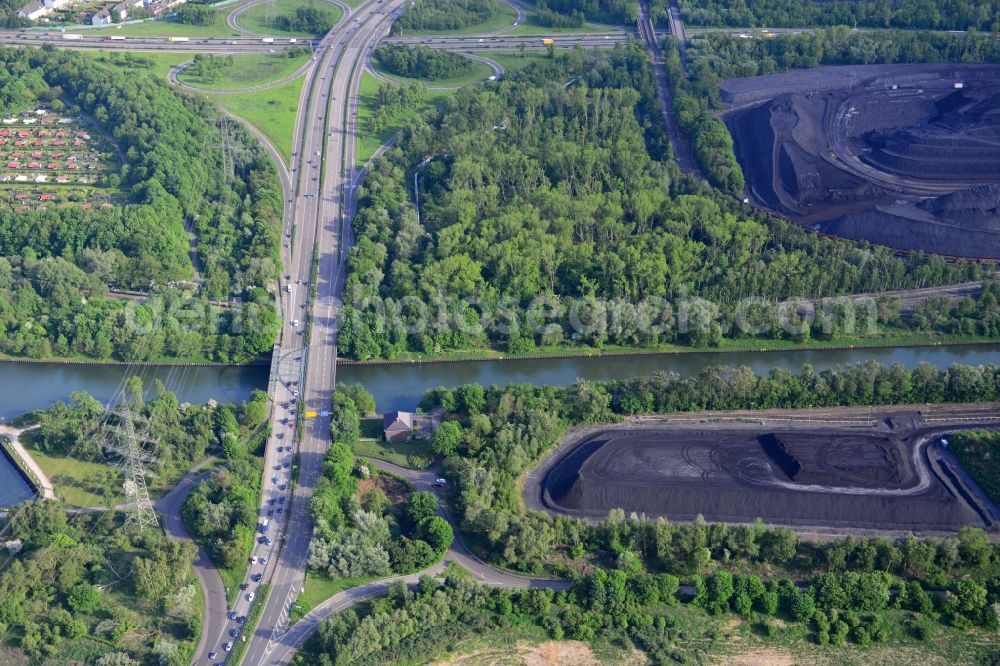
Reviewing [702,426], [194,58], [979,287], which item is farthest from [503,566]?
[194,58]

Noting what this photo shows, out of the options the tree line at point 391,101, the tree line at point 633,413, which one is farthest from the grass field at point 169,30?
the tree line at point 633,413

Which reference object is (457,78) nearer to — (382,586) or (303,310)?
(303,310)

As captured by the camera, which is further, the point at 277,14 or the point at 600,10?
the point at 277,14

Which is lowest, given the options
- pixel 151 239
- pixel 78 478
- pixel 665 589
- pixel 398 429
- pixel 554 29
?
pixel 665 589

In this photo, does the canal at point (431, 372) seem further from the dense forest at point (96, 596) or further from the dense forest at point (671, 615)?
the dense forest at point (671, 615)

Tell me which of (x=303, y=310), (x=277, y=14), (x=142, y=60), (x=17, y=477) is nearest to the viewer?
(x=17, y=477)

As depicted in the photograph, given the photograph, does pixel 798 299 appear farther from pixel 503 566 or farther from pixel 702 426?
pixel 503 566

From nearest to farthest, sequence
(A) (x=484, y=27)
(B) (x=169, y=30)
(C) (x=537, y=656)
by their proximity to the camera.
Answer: (C) (x=537, y=656)
(B) (x=169, y=30)
(A) (x=484, y=27)

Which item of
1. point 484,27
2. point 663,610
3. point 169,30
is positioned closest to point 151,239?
point 663,610
